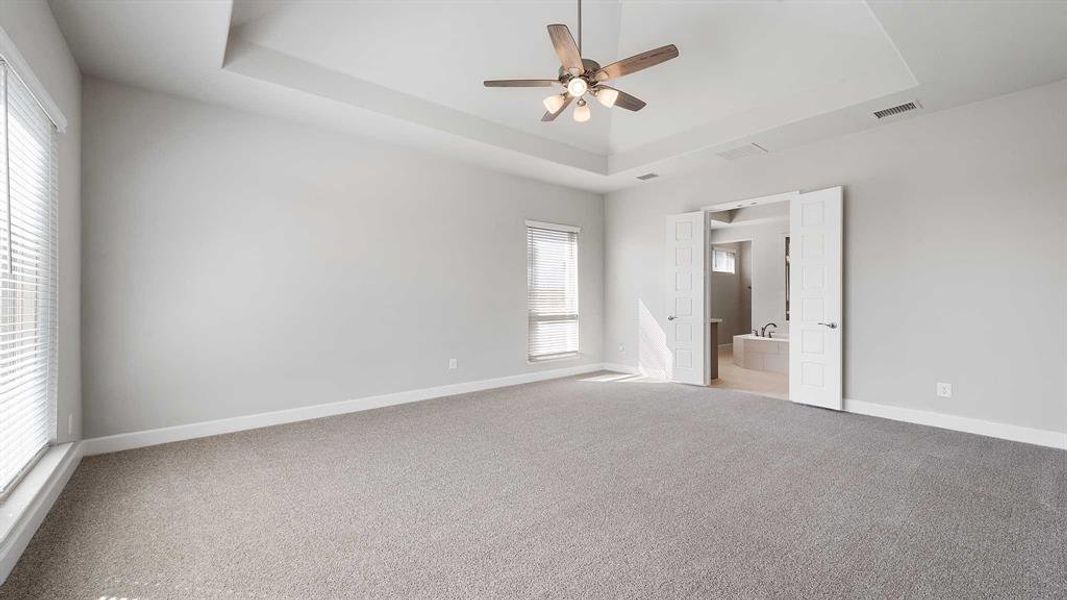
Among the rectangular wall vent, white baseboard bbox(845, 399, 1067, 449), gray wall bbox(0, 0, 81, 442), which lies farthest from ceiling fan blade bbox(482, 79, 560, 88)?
white baseboard bbox(845, 399, 1067, 449)

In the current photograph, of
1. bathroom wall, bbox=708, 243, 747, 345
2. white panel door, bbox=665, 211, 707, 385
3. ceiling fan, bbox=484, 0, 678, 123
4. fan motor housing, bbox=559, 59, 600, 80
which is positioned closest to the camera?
ceiling fan, bbox=484, 0, 678, 123

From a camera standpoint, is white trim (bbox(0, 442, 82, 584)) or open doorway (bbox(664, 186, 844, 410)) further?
open doorway (bbox(664, 186, 844, 410))

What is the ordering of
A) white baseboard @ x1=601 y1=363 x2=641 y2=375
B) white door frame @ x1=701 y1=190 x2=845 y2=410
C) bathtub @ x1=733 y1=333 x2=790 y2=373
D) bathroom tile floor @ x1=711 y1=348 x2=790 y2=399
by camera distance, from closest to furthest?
white door frame @ x1=701 y1=190 x2=845 y2=410 → bathroom tile floor @ x1=711 y1=348 x2=790 y2=399 → white baseboard @ x1=601 y1=363 x2=641 y2=375 → bathtub @ x1=733 y1=333 x2=790 y2=373

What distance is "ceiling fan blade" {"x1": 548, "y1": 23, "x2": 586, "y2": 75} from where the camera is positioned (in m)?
2.67

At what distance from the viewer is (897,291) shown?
171 inches

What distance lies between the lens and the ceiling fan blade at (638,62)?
2.83 metres

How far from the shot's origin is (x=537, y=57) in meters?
4.03

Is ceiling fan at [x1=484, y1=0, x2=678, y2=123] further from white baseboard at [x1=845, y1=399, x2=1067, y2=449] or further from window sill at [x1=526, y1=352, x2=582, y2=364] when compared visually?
white baseboard at [x1=845, y1=399, x2=1067, y2=449]

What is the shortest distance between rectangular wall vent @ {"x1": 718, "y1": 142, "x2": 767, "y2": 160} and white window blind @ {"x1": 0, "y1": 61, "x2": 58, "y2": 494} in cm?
555

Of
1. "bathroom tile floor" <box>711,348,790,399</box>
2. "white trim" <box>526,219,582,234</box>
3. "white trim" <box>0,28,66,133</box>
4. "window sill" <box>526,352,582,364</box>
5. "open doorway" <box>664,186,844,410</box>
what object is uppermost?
"white trim" <box>0,28,66,133</box>

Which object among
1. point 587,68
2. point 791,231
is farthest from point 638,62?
point 791,231

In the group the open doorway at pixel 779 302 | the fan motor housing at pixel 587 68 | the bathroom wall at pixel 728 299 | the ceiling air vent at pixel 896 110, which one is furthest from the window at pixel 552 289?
the bathroom wall at pixel 728 299

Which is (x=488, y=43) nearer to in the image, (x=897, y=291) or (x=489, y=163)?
(x=489, y=163)

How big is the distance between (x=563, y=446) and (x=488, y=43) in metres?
3.34
